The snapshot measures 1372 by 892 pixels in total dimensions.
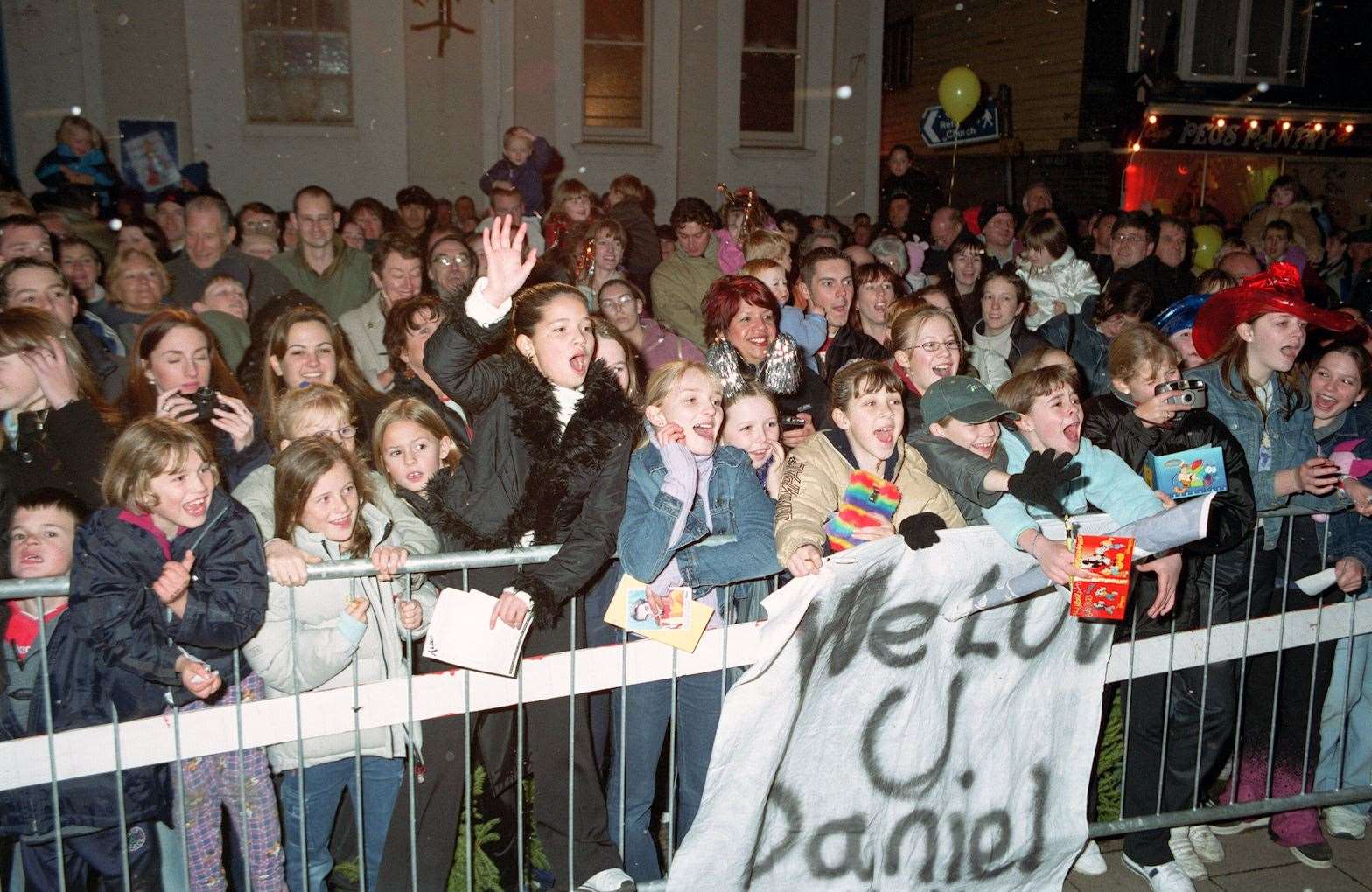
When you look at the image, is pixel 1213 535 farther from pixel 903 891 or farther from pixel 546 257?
pixel 546 257

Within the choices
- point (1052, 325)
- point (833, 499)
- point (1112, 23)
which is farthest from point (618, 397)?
point (1112, 23)

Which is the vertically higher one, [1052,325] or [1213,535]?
[1052,325]

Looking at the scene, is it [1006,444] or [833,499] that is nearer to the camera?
[833,499]

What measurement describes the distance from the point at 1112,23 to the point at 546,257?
13.3m

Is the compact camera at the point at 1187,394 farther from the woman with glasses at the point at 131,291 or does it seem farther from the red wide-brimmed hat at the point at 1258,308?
the woman with glasses at the point at 131,291

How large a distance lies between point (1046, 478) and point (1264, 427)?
6.95 feet

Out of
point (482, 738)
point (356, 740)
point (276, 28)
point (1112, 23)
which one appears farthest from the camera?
point (1112, 23)

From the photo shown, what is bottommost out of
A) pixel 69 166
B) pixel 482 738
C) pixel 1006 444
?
pixel 482 738

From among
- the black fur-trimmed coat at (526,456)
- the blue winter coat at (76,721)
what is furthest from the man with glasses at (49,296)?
the black fur-trimmed coat at (526,456)

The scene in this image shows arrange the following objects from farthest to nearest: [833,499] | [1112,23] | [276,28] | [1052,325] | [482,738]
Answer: [1112,23]
[276,28]
[1052,325]
[482,738]
[833,499]

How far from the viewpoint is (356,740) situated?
3506 mm

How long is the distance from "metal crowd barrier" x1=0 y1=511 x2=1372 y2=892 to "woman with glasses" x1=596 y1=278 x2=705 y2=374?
2.20m

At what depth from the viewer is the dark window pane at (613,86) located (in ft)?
47.3

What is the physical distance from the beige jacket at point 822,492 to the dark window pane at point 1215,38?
17.2 metres
